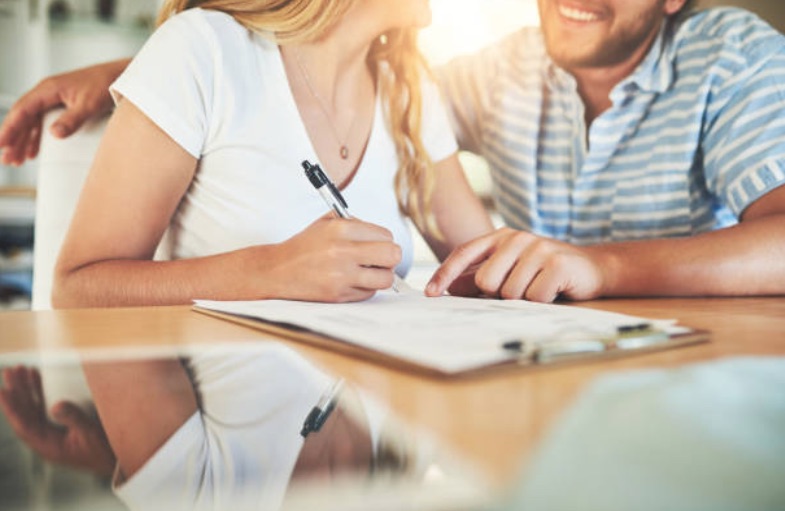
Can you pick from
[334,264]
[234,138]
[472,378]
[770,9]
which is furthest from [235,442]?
[770,9]

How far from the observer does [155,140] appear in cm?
88

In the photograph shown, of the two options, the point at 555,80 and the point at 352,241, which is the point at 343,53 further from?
the point at 352,241

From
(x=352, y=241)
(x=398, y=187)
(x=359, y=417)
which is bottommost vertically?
(x=398, y=187)

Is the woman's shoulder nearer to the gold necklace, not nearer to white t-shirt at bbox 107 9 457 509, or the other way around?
white t-shirt at bbox 107 9 457 509

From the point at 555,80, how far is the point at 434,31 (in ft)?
1.63

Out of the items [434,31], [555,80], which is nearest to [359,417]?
[555,80]

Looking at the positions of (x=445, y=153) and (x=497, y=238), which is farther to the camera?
(x=445, y=153)

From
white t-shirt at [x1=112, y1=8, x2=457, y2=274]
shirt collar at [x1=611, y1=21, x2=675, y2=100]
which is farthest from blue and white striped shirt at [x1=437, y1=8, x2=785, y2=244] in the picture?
white t-shirt at [x1=112, y1=8, x2=457, y2=274]

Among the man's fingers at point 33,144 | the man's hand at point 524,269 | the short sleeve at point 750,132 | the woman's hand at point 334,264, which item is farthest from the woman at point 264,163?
the short sleeve at point 750,132

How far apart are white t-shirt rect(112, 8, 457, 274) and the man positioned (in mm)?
195

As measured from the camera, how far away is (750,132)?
3.74 ft

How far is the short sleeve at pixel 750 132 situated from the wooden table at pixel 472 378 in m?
0.47

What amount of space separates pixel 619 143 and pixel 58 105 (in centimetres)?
102

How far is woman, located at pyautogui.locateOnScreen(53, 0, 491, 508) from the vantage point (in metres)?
Result: 0.72
